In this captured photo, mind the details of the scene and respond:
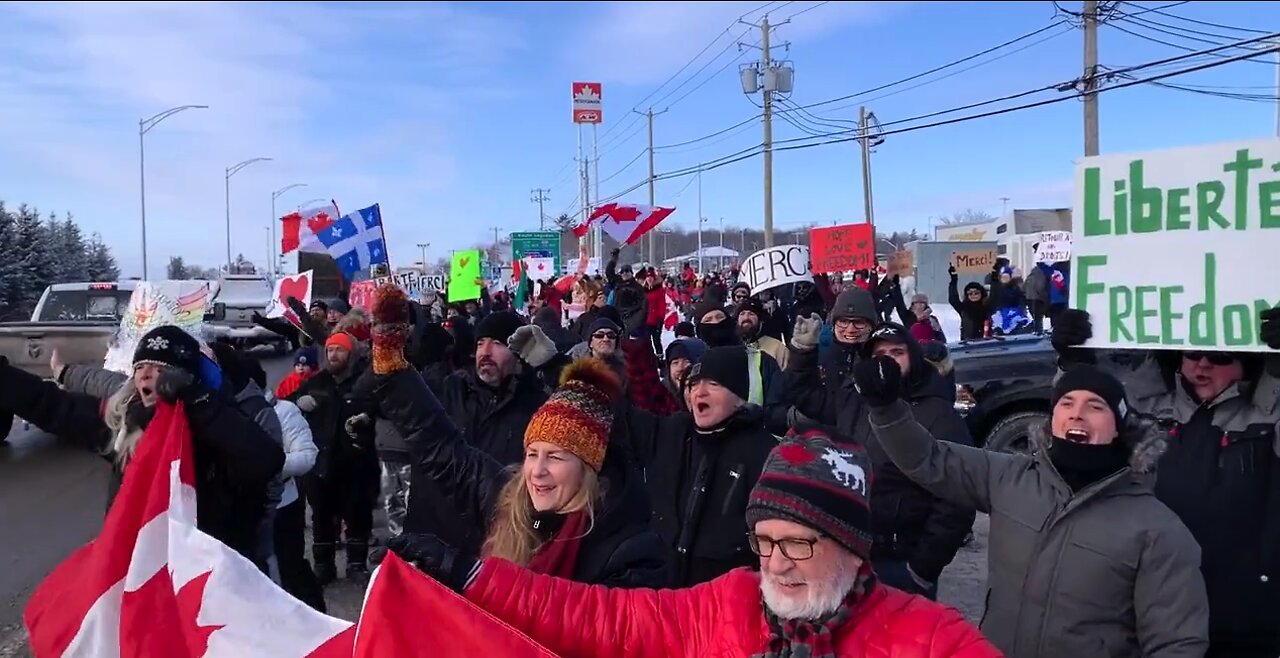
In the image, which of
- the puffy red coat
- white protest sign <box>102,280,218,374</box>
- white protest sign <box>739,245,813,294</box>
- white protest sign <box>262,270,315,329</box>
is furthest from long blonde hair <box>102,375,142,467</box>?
white protest sign <box>739,245,813,294</box>

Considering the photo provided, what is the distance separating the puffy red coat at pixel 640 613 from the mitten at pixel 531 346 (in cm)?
277

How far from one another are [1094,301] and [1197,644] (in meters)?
1.50

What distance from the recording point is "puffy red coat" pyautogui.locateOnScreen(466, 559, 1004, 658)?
1.90 metres

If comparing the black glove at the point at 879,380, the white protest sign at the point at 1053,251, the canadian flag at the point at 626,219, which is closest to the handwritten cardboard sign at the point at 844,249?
the canadian flag at the point at 626,219

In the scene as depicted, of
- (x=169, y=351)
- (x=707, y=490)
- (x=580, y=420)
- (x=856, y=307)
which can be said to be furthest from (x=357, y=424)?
(x=856, y=307)

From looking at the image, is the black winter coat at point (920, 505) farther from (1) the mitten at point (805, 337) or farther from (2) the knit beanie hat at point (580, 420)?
(1) the mitten at point (805, 337)

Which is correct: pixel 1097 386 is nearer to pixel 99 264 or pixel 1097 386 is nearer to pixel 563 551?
pixel 563 551

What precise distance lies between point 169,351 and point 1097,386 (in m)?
3.17

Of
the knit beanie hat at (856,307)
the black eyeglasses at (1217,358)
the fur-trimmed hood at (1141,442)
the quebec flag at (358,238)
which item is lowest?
the fur-trimmed hood at (1141,442)

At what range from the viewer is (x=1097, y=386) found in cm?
274

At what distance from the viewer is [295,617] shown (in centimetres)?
280

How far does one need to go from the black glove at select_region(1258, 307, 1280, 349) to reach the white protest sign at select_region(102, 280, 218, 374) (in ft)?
16.0

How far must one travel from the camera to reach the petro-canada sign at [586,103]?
58062mm

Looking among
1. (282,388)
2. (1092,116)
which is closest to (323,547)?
(282,388)
